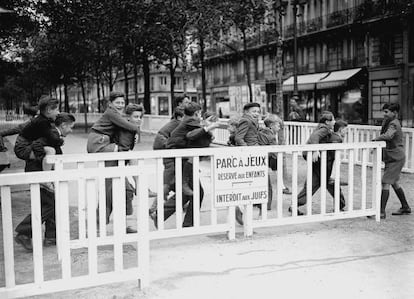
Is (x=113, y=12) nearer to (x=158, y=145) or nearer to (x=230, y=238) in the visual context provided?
(x=158, y=145)

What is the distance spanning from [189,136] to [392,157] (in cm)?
299

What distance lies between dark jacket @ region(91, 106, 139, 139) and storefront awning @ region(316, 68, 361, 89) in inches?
1287

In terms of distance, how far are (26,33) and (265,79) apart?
3024cm

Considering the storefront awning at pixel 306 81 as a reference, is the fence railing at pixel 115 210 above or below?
below

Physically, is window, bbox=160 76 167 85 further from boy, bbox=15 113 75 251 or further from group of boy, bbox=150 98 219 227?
boy, bbox=15 113 75 251

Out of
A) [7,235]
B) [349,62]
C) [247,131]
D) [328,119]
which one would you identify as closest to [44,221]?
[7,235]

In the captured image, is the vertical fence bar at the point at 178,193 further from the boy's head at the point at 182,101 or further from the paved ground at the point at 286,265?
the boy's head at the point at 182,101

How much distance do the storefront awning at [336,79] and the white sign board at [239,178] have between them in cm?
3283

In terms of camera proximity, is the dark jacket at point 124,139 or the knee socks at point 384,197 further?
the knee socks at point 384,197

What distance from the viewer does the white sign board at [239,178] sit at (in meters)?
6.05

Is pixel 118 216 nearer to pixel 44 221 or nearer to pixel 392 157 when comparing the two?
pixel 44 221

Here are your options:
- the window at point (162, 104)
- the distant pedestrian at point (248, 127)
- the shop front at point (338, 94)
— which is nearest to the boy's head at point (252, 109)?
the distant pedestrian at point (248, 127)

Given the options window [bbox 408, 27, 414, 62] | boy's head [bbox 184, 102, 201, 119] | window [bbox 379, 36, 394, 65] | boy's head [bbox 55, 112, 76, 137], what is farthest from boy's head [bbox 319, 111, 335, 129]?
window [bbox 379, 36, 394, 65]

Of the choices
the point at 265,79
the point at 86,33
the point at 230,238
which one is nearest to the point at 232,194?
the point at 230,238
